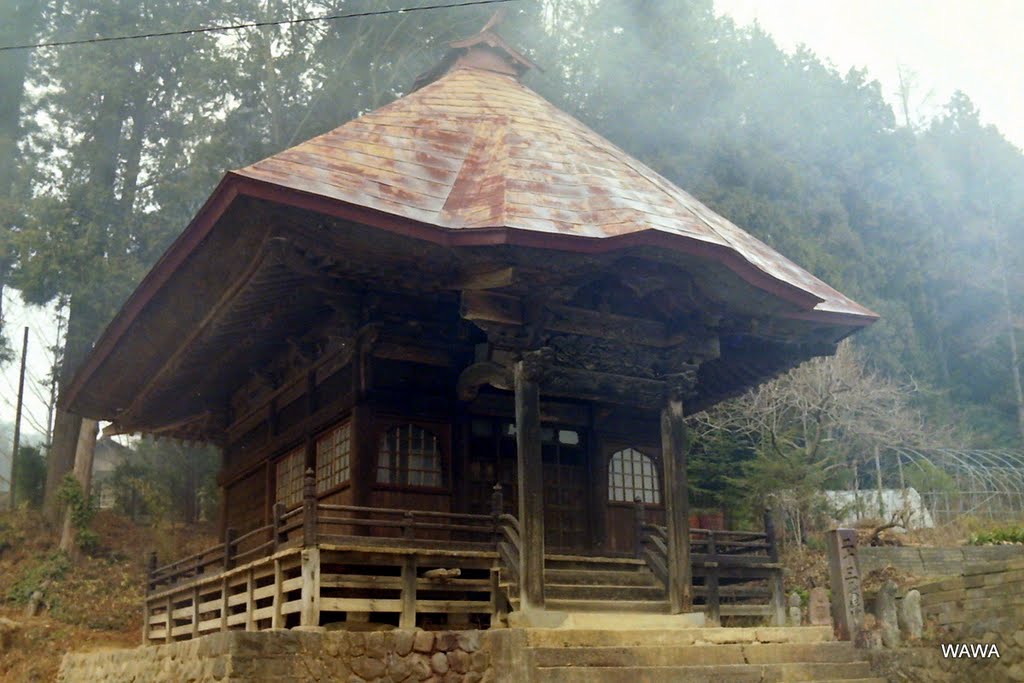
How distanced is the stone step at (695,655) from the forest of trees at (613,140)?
16.3 meters

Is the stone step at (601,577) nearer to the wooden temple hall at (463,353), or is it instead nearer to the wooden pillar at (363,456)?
the wooden temple hall at (463,353)

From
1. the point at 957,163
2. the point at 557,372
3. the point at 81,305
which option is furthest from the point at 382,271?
the point at 957,163

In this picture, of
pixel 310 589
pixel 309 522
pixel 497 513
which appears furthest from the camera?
pixel 497 513

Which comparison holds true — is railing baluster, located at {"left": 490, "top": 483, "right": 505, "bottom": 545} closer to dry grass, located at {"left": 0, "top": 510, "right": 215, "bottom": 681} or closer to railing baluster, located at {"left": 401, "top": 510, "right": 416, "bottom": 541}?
railing baluster, located at {"left": 401, "top": 510, "right": 416, "bottom": 541}

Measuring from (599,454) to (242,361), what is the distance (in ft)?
16.9

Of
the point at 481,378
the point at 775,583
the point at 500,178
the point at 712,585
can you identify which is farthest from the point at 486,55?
the point at 775,583

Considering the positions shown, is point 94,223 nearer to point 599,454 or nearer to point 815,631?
point 599,454

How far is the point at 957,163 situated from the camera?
4669 cm

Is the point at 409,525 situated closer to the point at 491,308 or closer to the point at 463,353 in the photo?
the point at 491,308

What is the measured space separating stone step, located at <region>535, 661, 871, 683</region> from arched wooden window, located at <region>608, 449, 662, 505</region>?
3.96 meters

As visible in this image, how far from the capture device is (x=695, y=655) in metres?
8.77

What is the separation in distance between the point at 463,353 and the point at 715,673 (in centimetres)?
468

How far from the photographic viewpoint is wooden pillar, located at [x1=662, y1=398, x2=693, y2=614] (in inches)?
411

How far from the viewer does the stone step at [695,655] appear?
317 inches
